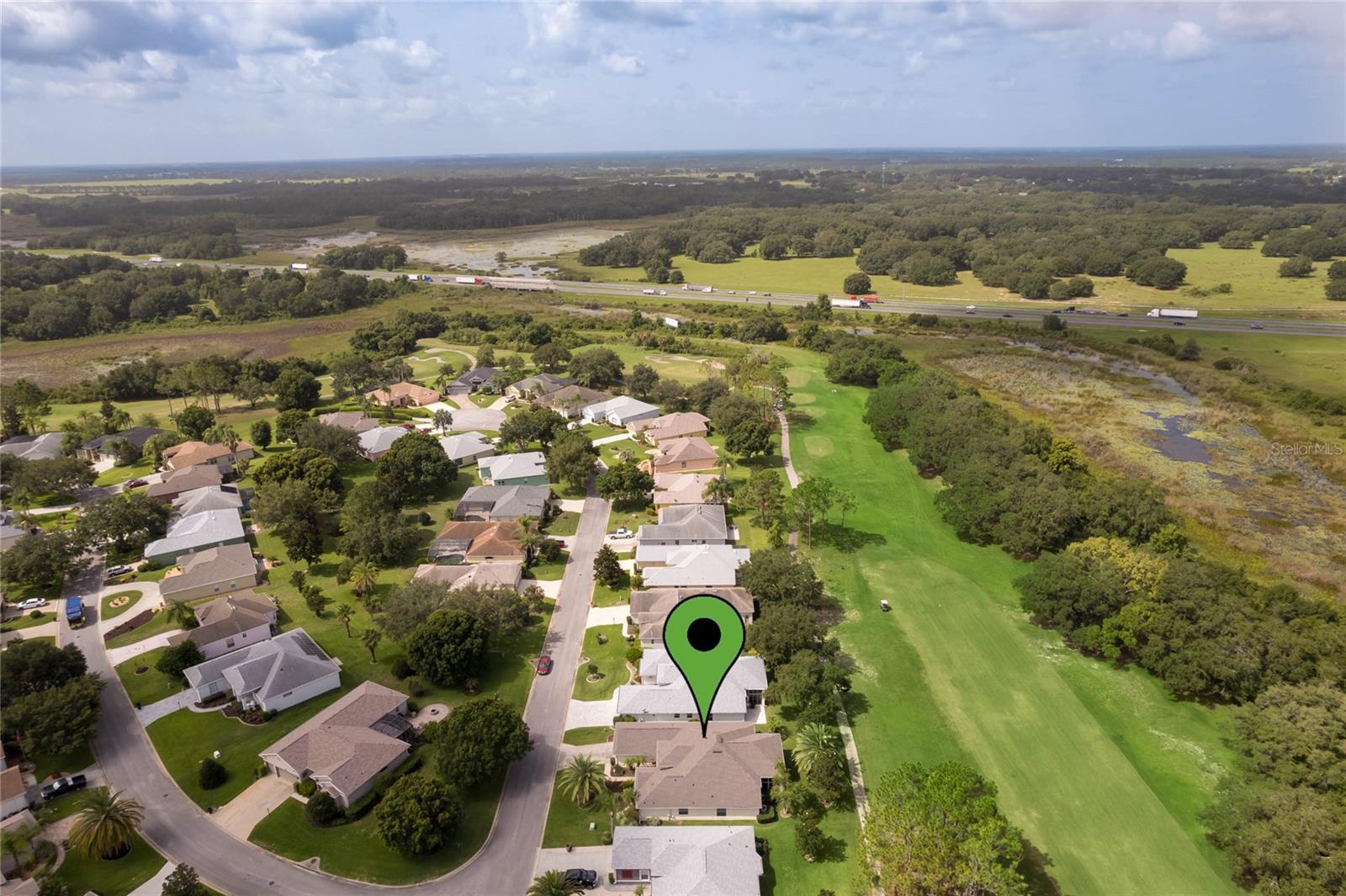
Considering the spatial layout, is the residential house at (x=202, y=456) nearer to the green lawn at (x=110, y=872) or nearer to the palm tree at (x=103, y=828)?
the palm tree at (x=103, y=828)

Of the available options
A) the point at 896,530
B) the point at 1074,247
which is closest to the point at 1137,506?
the point at 896,530

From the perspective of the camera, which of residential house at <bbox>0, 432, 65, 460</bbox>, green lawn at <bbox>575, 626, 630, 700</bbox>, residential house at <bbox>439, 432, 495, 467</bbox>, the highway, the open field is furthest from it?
the open field

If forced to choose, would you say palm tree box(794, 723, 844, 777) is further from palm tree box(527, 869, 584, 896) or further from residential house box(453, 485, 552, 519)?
residential house box(453, 485, 552, 519)

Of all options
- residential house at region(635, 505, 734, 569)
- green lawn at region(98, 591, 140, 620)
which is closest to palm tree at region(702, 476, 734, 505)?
residential house at region(635, 505, 734, 569)

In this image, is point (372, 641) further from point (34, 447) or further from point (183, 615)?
point (34, 447)

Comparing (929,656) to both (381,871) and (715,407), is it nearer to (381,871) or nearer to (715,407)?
(381,871)
